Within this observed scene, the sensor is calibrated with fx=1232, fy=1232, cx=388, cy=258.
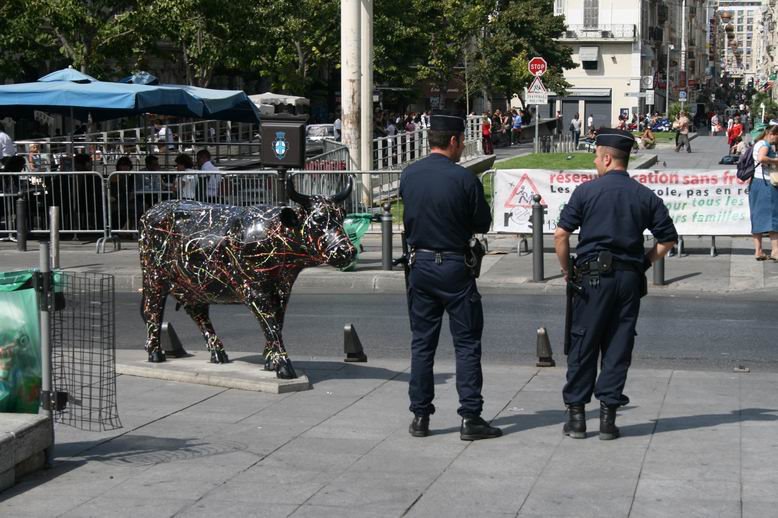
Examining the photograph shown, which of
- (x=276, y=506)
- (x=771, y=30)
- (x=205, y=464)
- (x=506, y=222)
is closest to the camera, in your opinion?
(x=276, y=506)

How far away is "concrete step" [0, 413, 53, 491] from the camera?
6156 mm

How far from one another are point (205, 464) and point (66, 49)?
25.6 m

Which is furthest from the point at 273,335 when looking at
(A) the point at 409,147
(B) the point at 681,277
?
(A) the point at 409,147

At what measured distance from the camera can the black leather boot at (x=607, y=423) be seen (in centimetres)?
731

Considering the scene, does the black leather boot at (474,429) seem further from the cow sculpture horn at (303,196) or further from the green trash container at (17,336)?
the green trash container at (17,336)

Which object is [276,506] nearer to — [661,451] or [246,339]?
[661,451]

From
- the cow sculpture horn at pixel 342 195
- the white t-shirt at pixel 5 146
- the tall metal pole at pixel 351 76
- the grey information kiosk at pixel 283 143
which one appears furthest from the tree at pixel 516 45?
the cow sculpture horn at pixel 342 195

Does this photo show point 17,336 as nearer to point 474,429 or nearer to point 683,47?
point 474,429

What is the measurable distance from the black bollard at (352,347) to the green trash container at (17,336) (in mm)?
4082

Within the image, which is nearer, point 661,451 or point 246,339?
point 661,451

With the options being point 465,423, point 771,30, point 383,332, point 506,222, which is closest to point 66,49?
point 506,222

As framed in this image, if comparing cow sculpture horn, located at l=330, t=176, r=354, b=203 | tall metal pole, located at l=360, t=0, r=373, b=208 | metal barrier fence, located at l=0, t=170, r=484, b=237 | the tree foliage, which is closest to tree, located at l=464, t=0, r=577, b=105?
the tree foliage

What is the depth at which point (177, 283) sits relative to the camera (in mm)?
9336

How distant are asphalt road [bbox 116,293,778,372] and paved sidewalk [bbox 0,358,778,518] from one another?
188 centimetres
